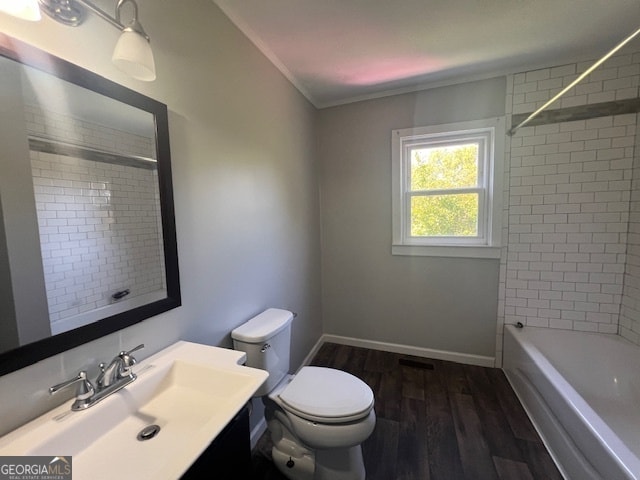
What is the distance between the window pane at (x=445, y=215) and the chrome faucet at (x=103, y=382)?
2.23 meters

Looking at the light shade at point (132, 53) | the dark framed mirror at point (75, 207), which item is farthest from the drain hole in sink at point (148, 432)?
the light shade at point (132, 53)

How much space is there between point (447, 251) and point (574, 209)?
907 millimetres

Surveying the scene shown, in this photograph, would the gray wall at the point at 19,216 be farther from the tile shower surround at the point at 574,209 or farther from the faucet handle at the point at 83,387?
the tile shower surround at the point at 574,209

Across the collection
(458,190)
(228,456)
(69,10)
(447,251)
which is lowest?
(228,456)

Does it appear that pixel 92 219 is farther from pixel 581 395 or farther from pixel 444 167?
pixel 581 395

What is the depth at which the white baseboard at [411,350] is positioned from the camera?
7.69 ft

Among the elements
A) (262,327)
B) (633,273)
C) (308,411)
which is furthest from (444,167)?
(308,411)

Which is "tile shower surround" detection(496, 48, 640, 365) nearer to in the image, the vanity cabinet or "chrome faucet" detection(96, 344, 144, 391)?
the vanity cabinet

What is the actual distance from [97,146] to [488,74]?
2548 mm

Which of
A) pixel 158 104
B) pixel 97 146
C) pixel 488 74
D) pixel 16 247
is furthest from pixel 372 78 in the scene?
pixel 16 247

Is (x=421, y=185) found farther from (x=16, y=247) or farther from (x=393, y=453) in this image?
(x=16, y=247)

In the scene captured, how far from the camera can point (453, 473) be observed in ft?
4.63

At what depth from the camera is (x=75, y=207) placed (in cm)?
81

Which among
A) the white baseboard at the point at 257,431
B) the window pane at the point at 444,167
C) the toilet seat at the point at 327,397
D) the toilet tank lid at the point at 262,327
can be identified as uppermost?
the window pane at the point at 444,167
